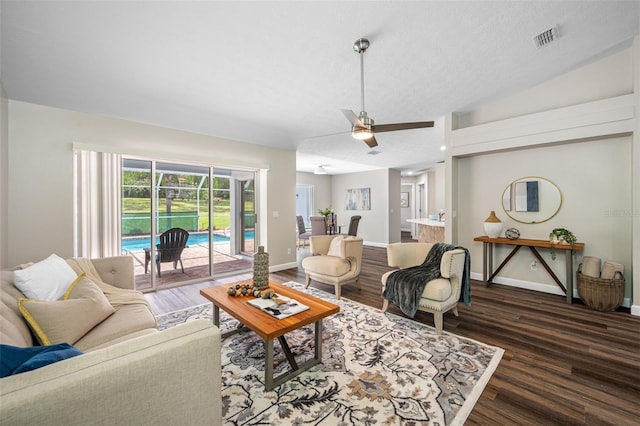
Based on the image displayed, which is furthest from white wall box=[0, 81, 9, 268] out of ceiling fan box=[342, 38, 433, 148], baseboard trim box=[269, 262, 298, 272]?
Result: ceiling fan box=[342, 38, 433, 148]

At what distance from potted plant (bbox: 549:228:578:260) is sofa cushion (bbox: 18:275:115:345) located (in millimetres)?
4999

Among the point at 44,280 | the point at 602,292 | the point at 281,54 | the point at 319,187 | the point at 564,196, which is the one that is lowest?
the point at 602,292

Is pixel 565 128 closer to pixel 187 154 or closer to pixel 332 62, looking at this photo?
pixel 332 62

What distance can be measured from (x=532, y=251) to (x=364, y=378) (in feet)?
11.6

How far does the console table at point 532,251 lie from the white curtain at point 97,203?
5.36 m

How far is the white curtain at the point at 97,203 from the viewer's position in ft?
10.7

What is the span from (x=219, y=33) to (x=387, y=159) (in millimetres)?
5368

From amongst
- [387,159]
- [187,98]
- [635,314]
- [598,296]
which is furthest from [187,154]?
[635,314]

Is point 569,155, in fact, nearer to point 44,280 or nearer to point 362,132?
point 362,132

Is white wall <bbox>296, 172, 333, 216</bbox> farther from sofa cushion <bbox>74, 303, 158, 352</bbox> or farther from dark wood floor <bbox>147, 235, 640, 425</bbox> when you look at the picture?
sofa cushion <bbox>74, 303, 158, 352</bbox>


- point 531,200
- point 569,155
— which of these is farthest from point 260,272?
point 569,155

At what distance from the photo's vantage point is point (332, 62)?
2729 mm

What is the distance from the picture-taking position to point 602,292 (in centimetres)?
308

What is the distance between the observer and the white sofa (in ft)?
2.38
